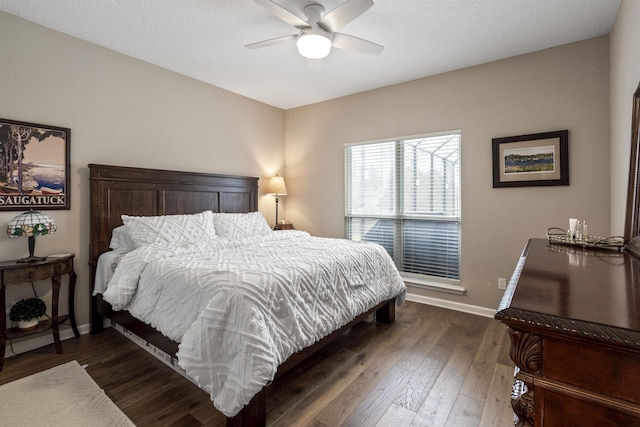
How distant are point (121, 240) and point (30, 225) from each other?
0.65 meters

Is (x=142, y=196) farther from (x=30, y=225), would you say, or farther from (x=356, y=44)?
(x=356, y=44)

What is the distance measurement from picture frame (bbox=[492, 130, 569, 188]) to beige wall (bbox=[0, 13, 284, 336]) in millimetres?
3237

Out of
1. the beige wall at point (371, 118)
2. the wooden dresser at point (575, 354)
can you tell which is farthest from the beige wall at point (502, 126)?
the wooden dresser at point (575, 354)

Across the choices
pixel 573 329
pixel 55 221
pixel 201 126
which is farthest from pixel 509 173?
pixel 55 221

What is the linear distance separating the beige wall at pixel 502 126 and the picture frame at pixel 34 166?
3.05m

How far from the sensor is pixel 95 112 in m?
2.88

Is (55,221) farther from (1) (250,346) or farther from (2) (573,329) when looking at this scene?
(2) (573,329)

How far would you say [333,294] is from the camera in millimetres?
2189

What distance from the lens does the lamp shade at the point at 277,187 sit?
446 centimetres

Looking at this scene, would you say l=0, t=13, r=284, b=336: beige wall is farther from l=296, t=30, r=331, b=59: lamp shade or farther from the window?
l=296, t=30, r=331, b=59: lamp shade

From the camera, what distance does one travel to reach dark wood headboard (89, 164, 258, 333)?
2.79 metres

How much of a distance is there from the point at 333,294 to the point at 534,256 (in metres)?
1.27

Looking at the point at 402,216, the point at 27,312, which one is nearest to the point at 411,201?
the point at 402,216

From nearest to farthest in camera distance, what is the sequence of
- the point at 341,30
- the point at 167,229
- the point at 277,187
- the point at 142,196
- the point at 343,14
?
1. the point at 343,14
2. the point at 341,30
3. the point at 167,229
4. the point at 142,196
5. the point at 277,187
